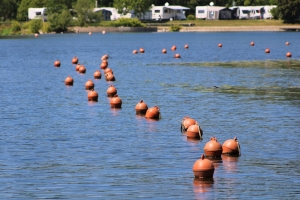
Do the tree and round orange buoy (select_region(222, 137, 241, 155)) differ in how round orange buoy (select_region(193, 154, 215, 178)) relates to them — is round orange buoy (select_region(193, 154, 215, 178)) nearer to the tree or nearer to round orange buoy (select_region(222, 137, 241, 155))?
round orange buoy (select_region(222, 137, 241, 155))

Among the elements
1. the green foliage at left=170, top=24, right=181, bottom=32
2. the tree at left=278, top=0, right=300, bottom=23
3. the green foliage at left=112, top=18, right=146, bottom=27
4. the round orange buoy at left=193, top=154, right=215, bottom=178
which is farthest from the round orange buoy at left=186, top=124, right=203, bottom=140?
the green foliage at left=112, top=18, right=146, bottom=27

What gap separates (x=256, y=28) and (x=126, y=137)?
16121cm

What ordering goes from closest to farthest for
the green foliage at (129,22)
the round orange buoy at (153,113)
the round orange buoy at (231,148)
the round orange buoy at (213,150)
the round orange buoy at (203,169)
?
the round orange buoy at (203,169) → the round orange buoy at (213,150) → the round orange buoy at (231,148) → the round orange buoy at (153,113) → the green foliage at (129,22)

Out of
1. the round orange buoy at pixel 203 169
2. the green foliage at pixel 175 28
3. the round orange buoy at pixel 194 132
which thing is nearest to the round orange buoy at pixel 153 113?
the round orange buoy at pixel 194 132

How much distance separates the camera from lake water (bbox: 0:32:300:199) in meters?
23.0

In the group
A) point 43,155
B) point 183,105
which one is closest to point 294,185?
point 43,155

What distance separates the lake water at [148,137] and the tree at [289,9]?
117 metres

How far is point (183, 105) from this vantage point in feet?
138

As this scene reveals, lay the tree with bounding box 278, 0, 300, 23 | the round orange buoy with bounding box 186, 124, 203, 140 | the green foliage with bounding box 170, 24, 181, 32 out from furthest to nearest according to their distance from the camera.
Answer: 1. the green foliage with bounding box 170, 24, 181, 32
2. the tree with bounding box 278, 0, 300, 23
3. the round orange buoy with bounding box 186, 124, 203, 140

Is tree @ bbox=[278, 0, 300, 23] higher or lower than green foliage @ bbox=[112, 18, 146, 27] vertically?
higher

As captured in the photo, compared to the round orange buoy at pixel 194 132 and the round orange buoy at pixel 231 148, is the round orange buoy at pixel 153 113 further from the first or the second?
the round orange buoy at pixel 231 148

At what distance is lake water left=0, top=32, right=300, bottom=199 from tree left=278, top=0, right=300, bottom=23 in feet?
385

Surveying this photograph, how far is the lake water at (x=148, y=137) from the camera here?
23000 mm

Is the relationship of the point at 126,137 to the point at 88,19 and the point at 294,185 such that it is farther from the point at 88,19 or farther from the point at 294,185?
the point at 88,19
